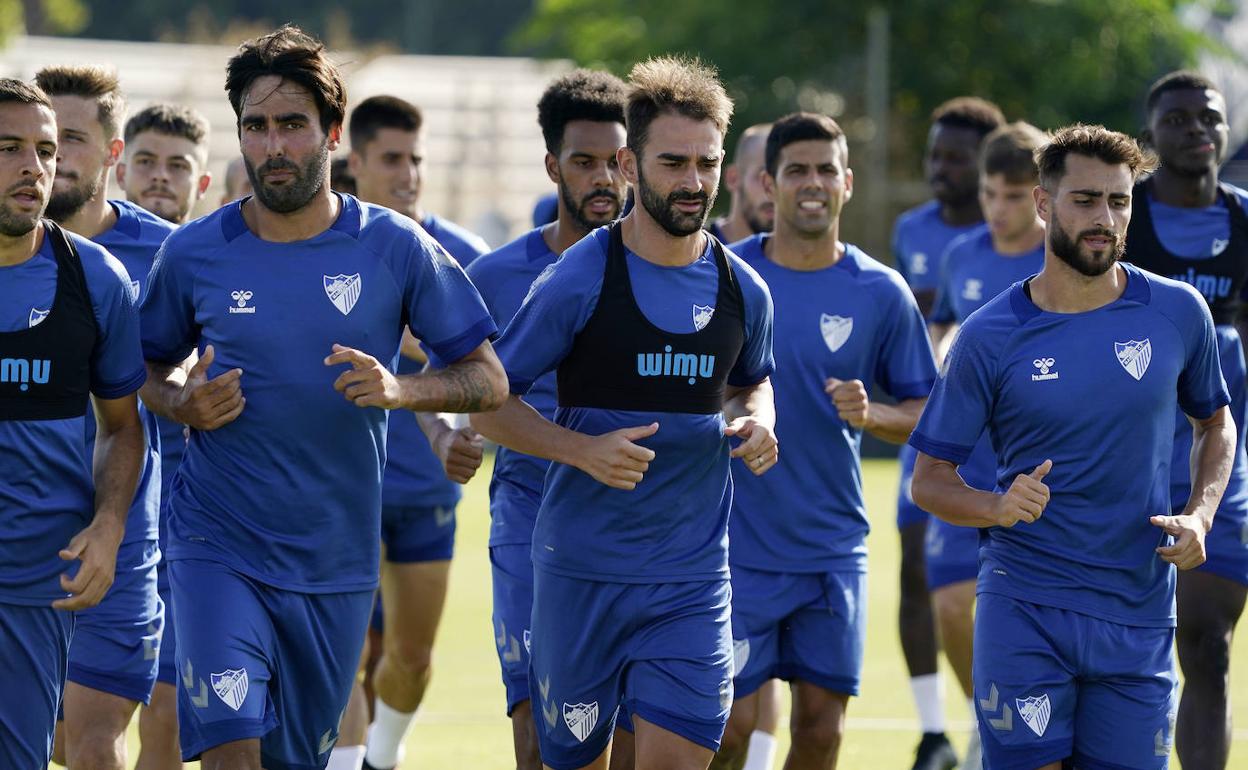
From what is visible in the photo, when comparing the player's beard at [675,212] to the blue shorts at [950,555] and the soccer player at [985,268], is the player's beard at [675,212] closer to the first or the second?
the soccer player at [985,268]

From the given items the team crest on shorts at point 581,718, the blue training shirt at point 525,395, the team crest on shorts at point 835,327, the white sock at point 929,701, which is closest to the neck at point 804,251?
the team crest on shorts at point 835,327

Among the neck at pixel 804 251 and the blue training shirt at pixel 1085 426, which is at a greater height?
the neck at pixel 804 251

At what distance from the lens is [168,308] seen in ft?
20.7

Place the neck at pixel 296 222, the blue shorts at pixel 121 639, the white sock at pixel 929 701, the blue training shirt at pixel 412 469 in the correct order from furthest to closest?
the white sock at pixel 929 701 → the blue training shirt at pixel 412 469 → the blue shorts at pixel 121 639 → the neck at pixel 296 222

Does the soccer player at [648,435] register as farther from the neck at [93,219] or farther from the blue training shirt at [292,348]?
the neck at [93,219]

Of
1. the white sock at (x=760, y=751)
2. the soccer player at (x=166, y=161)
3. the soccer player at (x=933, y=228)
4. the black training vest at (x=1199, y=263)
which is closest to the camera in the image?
the black training vest at (x=1199, y=263)

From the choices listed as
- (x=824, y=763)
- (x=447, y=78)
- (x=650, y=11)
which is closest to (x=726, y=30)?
(x=650, y=11)

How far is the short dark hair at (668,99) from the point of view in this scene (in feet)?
21.3

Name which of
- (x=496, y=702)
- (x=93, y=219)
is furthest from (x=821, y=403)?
(x=496, y=702)

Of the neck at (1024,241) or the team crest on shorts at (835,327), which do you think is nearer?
the team crest on shorts at (835,327)

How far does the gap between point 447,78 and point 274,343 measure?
32950 millimetres

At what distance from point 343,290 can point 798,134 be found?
2700 millimetres

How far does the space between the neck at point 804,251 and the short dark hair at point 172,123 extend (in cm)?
258

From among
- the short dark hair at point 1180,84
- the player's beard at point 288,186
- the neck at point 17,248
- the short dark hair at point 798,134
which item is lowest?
the neck at point 17,248
